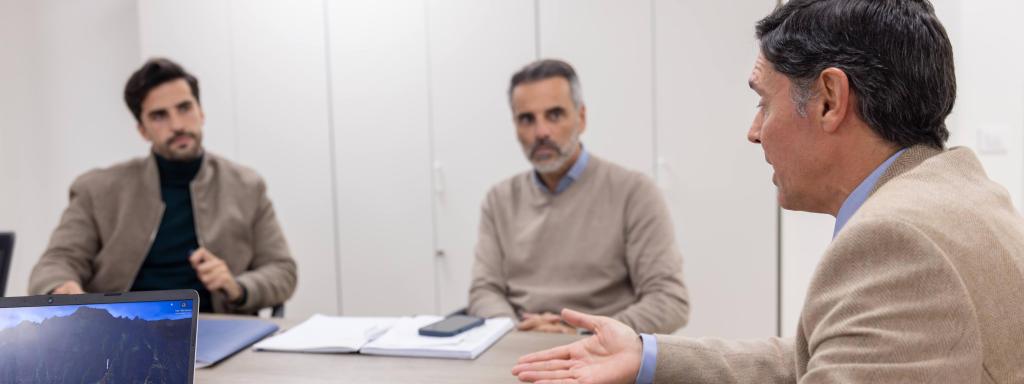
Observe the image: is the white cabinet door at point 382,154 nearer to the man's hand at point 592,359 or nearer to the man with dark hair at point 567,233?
the man with dark hair at point 567,233

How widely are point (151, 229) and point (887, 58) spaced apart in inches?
84.3

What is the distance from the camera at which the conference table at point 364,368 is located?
1417 millimetres

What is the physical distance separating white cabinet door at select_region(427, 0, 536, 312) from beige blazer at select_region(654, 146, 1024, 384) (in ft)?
8.08

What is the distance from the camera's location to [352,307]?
145 inches

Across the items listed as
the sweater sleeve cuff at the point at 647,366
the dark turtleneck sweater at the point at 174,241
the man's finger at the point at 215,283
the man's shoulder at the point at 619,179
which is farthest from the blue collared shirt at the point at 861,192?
the dark turtleneck sweater at the point at 174,241

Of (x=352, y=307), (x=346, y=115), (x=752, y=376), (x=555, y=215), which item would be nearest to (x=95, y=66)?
(x=346, y=115)

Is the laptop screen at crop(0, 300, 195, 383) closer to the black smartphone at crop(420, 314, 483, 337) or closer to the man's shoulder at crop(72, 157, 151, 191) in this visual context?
the black smartphone at crop(420, 314, 483, 337)

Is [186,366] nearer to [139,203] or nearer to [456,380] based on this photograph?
[456,380]

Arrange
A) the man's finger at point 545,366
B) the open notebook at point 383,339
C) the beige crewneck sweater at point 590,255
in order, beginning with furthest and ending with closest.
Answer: the beige crewneck sweater at point 590,255, the open notebook at point 383,339, the man's finger at point 545,366

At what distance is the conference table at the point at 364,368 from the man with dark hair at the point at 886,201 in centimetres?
26

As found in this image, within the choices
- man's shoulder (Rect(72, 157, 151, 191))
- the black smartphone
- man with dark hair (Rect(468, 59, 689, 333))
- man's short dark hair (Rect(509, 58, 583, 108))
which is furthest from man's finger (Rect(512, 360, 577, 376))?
man's shoulder (Rect(72, 157, 151, 191))

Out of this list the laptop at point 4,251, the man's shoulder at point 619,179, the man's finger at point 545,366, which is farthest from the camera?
the man's shoulder at point 619,179

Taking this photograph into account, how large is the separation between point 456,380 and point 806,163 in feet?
2.26

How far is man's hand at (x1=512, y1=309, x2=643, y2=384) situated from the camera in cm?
126
